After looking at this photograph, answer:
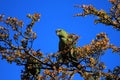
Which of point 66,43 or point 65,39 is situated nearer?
point 66,43

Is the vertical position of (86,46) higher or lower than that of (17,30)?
lower

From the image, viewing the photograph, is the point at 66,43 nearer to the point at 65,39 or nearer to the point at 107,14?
the point at 65,39

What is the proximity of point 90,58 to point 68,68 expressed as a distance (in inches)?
36.5

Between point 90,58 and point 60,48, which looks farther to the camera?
point 60,48

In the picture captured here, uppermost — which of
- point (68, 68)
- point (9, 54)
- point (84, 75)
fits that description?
point (9, 54)

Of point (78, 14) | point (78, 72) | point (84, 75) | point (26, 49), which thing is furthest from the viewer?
point (78, 14)

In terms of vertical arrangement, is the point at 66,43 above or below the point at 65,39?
below

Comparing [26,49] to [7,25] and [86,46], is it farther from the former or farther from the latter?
[86,46]

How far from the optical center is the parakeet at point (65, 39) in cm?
1042

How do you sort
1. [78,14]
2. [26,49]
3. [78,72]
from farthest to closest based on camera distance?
1. [78,14]
2. [26,49]
3. [78,72]

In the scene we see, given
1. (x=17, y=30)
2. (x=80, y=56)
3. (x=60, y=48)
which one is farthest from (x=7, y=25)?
(x=80, y=56)

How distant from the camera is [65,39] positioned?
11.2m

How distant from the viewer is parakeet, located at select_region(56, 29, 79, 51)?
34.2 ft

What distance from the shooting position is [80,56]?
10258mm
